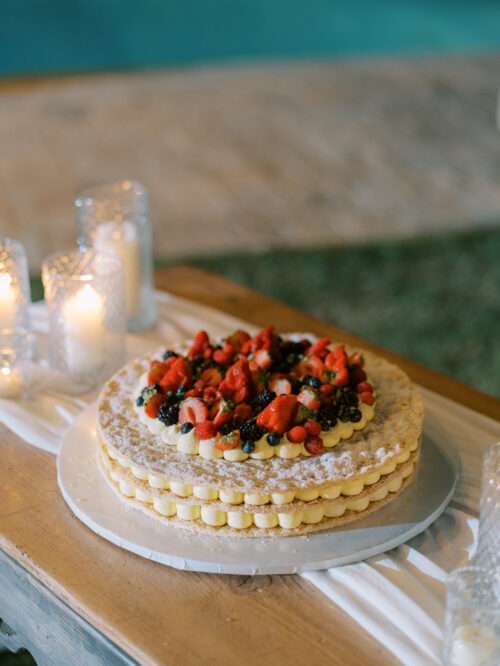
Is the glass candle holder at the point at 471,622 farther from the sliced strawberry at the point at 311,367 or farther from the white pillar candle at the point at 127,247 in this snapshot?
the white pillar candle at the point at 127,247

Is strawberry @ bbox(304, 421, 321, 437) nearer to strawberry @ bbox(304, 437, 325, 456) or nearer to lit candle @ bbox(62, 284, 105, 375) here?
Result: strawberry @ bbox(304, 437, 325, 456)

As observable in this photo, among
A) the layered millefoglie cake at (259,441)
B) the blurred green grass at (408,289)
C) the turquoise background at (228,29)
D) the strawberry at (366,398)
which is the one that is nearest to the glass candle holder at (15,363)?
the layered millefoglie cake at (259,441)

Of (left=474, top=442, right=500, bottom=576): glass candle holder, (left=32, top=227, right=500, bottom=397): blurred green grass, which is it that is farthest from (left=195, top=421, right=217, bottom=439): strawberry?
(left=32, top=227, right=500, bottom=397): blurred green grass

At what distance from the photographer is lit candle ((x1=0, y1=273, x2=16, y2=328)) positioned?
1532 mm

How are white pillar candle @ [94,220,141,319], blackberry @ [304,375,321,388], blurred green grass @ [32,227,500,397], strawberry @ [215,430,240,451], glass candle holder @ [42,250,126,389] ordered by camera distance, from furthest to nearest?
blurred green grass @ [32,227,500,397]
white pillar candle @ [94,220,141,319]
glass candle holder @ [42,250,126,389]
blackberry @ [304,375,321,388]
strawberry @ [215,430,240,451]

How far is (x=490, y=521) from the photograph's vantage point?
1.10 meters

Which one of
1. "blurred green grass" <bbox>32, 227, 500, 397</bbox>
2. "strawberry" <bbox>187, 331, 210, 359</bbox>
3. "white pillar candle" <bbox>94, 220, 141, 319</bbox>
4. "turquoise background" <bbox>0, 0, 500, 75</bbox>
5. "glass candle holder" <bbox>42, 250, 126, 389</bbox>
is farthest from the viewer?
"turquoise background" <bbox>0, 0, 500, 75</bbox>

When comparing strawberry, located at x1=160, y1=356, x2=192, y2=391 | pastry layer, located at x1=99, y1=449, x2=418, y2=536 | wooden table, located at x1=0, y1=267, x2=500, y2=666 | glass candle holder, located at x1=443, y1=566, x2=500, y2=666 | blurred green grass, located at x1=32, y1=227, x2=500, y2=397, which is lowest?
blurred green grass, located at x1=32, y1=227, x2=500, y2=397

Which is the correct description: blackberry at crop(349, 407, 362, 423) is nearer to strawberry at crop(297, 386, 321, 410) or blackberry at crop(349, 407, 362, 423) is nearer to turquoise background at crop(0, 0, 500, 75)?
strawberry at crop(297, 386, 321, 410)

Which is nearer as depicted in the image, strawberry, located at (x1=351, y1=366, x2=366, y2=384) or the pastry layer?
the pastry layer

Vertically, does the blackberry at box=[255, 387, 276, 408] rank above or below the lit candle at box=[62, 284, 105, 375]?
above

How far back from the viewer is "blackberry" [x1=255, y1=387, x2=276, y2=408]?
1.27 metres

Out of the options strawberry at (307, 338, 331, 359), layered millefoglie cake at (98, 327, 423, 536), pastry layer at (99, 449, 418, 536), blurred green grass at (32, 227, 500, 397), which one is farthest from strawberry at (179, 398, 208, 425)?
blurred green grass at (32, 227, 500, 397)

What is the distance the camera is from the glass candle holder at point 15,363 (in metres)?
1.53
